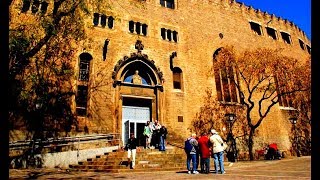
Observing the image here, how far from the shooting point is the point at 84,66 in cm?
1928

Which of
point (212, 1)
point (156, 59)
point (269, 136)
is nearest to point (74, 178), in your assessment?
point (156, 59)

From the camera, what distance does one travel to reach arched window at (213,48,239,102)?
24584 mm

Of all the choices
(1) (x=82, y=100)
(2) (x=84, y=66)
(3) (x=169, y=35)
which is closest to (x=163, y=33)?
(3) (x=169, y=35)

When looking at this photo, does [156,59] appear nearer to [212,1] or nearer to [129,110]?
[129,110]

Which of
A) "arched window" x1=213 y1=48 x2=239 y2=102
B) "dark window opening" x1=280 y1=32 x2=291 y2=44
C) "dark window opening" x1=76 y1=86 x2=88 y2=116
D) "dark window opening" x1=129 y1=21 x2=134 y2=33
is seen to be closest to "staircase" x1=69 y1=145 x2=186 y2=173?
"dark window opening" x1=76 y1=86 x2=88 y2=116

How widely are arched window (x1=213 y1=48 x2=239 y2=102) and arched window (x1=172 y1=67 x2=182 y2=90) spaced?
3.66m

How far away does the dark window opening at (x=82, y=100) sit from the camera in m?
18.2

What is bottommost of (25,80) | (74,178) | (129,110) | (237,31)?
(74,178)

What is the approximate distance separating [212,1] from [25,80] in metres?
17.7

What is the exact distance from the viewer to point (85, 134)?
17.5 metres

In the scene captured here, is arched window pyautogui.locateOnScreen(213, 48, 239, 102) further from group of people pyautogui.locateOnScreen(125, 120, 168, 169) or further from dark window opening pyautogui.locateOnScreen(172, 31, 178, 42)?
group of people pyautogui.locateOnScreen(125, 120, 168, 169)

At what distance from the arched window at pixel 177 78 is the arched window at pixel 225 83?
3.66 m

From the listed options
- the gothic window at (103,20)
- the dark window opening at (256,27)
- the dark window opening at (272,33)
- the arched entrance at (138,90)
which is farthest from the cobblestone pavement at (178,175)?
the dark window opening at (272,33)
